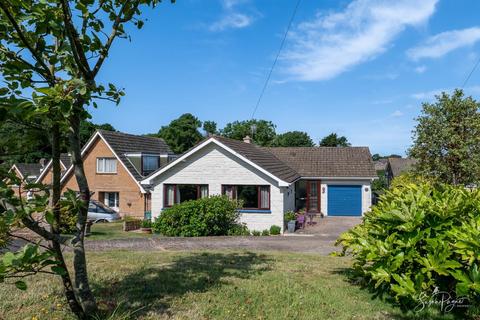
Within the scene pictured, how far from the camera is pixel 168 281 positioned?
21.1 ft

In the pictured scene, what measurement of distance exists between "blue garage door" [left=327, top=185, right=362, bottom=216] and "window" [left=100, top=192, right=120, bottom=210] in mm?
16660

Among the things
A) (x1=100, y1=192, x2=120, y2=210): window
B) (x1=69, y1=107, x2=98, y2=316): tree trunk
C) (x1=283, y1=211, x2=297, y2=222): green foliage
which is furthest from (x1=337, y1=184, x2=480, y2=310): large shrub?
(x1=100, y1=192, x2=120, y2=210): window

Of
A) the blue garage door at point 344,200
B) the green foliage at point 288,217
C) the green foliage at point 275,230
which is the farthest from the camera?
the blue garage door at point 344,200

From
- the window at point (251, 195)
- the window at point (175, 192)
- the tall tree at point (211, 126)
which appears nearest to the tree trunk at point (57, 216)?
the window at point (251, 195)

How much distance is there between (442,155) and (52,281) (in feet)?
42.0

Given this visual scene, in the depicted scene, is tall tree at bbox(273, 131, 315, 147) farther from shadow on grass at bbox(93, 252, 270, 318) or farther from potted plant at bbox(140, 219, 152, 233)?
shadow on grass at bbox(93, 252, 270, 318)

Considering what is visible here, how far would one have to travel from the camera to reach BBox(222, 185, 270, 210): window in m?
19.9

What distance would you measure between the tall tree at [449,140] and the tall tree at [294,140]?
2093 inches

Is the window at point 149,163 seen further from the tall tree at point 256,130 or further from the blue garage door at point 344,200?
the tall tree at point 256,130

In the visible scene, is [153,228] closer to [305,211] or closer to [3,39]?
[305,211]

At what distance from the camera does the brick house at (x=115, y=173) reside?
1174 inches

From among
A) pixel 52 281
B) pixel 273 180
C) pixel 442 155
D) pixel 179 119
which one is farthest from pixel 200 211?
pixel 179 119

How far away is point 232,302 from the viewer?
17.9 feet

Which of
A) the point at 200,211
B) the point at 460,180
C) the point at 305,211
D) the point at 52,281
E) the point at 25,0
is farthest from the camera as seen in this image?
the point at 305,211
